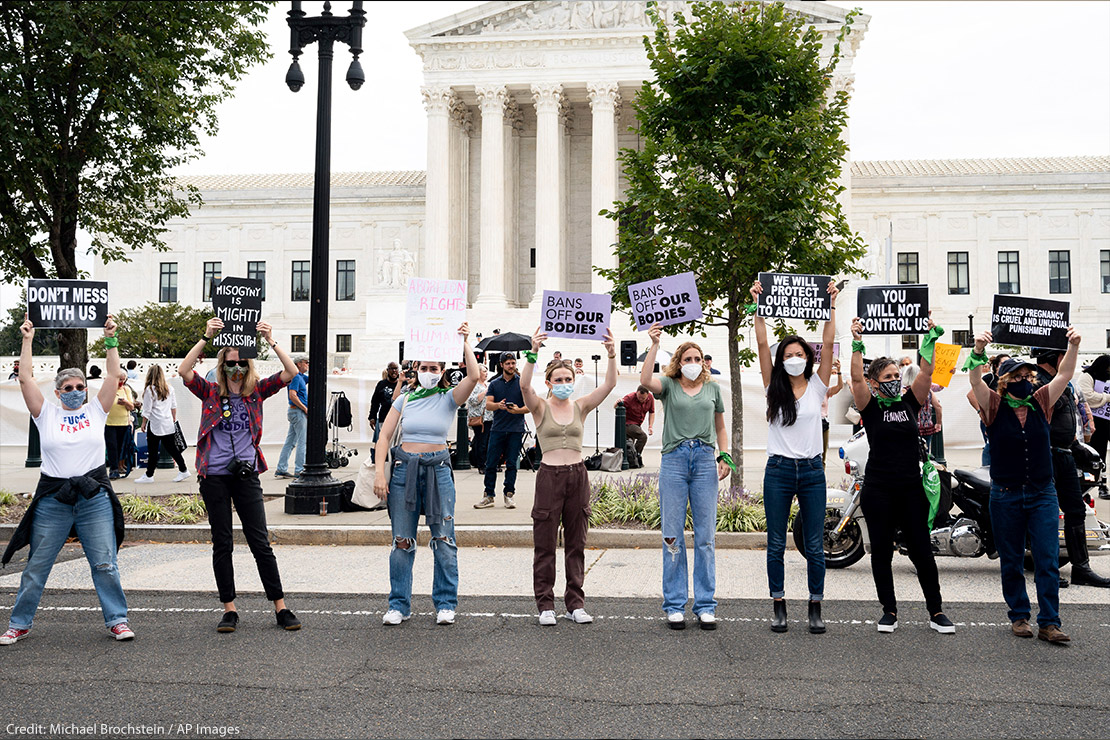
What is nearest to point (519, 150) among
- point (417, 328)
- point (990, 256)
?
point (990, 256)

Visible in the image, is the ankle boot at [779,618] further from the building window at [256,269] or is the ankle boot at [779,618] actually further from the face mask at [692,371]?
the building window at [256,269]

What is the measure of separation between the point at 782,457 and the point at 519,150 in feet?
165

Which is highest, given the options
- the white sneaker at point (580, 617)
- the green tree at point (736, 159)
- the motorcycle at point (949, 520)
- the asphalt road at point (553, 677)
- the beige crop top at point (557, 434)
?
the green tree at point (736, 159)

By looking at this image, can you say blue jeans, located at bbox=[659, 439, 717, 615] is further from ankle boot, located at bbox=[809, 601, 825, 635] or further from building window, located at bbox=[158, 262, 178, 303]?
building window, located at bbox=[158, 262, 178, 303]

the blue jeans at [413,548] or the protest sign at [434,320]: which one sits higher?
the protest sign at [434,320]

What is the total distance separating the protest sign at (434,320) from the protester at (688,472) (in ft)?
5.08

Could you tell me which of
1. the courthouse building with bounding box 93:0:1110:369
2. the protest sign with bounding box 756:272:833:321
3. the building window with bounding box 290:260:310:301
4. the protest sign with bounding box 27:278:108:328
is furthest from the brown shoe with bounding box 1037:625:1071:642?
the building window with bounding box 290:260:310:301

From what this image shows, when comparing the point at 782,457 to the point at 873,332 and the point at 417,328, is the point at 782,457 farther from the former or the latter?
the point at 417,328

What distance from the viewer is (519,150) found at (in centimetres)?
5541

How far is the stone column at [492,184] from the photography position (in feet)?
160

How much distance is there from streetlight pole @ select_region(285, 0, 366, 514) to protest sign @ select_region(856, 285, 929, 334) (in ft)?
22.1

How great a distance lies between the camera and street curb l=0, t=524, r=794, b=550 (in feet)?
34.0

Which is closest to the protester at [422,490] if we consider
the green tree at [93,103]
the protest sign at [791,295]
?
the protest sign at [791,295]

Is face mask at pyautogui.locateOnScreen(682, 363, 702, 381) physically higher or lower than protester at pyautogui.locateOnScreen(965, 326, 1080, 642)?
higher
